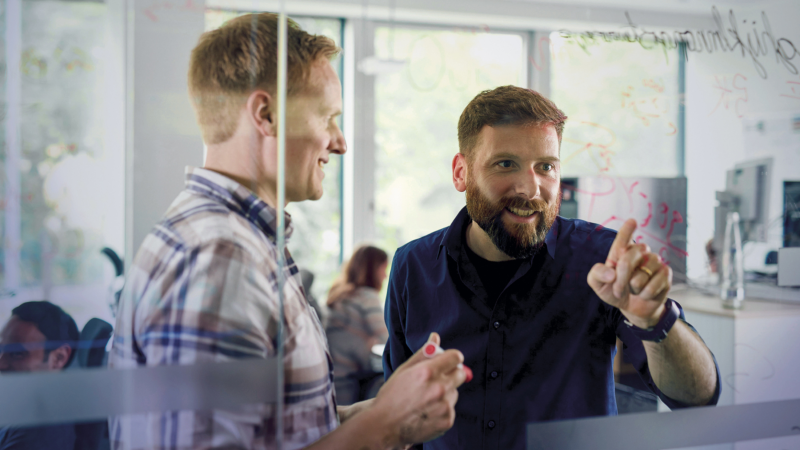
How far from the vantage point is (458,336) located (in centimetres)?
101

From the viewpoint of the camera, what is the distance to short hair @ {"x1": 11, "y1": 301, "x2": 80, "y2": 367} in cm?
84

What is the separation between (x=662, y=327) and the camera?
943mm

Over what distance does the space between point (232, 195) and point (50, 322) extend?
0.34 m

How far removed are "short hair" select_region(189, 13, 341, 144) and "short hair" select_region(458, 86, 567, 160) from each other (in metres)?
0.31

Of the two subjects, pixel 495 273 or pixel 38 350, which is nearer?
pixel 38 350

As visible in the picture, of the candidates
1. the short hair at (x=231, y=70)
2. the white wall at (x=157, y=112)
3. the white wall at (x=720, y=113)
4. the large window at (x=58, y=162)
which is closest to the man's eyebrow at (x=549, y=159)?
the white wall at (x=720, y=113)

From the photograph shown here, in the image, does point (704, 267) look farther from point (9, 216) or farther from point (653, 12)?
point (9, 216)

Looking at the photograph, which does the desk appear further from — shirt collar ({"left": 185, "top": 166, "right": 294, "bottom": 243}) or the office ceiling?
shirt collar ({"left": 185, "top": 166, "right": 294, "bottom": 243})

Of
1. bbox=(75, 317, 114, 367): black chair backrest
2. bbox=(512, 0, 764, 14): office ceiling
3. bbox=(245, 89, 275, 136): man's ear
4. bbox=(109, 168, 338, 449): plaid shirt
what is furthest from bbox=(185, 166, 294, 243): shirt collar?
bbox=(512, 0, 764, 14): office ceiling

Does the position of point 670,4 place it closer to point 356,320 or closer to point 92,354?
point 356,320

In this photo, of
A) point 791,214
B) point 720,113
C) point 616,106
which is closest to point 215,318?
point 616,106

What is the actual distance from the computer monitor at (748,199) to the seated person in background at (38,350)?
1216 mm

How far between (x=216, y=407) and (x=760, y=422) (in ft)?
3.60

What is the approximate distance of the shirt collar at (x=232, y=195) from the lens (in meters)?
0.86
